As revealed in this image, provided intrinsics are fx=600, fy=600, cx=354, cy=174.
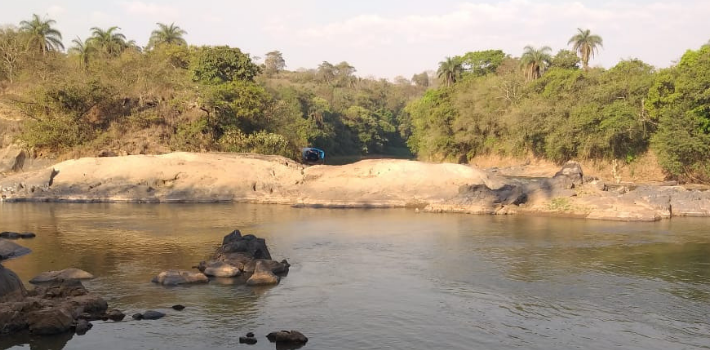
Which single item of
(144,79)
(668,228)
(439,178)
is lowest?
(668,228)

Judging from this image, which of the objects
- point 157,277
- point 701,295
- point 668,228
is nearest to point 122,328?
point 157,277

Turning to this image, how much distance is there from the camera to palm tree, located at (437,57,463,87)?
3248 inches

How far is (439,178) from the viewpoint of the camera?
132 ft

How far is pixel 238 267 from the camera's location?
2092 centimetres

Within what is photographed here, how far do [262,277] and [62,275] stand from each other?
6.55 metres

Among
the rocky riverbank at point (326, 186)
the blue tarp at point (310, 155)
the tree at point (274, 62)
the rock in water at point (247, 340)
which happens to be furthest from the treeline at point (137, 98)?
the tree at point (274, 62)

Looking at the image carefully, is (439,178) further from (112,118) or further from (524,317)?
(112,118)

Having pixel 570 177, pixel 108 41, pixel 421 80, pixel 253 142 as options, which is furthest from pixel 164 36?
pixel 421 80

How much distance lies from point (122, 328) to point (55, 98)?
1637 inches

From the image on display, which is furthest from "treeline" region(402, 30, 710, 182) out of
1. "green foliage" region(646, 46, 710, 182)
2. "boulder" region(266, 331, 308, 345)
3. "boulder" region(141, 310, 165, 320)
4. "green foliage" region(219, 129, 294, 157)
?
"boulder" region(141, 310, 165, 320)

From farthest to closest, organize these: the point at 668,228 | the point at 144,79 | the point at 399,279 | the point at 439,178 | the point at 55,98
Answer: the point at 144,79 → the point at 55,98 → the point at 439,178 → the point at 668,228 → the point at 399,279

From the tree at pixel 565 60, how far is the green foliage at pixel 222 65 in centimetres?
3674

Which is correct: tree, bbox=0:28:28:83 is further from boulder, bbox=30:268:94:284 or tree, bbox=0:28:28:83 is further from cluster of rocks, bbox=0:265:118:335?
cluster of rocks, bbox=0:265:118:335

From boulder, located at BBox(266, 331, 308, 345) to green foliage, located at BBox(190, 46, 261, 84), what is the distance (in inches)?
1900
